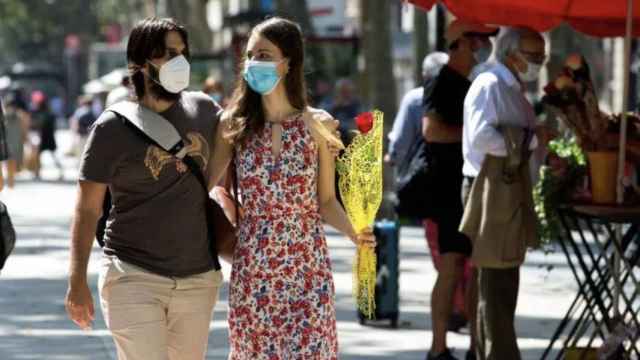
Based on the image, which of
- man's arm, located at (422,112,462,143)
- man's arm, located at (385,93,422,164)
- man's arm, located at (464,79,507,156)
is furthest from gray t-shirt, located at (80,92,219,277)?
man's arm, located at (385,93,422,164)

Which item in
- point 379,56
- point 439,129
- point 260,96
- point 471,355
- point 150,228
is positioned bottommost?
point 471,355

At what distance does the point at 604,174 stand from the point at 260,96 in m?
3.08

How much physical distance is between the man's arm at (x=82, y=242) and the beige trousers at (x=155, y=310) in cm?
8

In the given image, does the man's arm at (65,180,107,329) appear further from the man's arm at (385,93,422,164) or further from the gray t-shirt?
the man's arm at (385,93,422,164)

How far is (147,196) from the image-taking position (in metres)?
6.45

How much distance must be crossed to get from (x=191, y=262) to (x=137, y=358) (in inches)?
15.5

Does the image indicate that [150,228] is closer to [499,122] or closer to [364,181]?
[364,181]

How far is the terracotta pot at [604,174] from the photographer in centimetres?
916

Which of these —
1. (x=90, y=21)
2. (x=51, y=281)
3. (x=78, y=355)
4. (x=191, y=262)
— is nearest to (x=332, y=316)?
(x=191, y=262)

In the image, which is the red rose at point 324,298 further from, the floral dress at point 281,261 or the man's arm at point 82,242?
the man's arm at point 82,242

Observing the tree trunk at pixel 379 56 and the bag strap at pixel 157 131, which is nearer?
the bag strap at pixel 157 131

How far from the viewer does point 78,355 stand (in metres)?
10.8

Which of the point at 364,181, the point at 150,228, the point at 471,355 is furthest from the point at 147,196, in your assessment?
the point at 471,355

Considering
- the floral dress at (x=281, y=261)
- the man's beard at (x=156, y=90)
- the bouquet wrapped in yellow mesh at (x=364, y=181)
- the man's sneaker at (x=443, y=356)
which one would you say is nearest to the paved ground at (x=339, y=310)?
the man's sneaker at (x=443, y=356)
